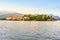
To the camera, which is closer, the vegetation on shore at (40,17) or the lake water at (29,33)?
the lake water at (29,33)

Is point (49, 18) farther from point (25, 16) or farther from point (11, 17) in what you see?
point (11, 17)

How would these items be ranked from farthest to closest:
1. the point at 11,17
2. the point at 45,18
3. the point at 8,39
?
the point at 11,17, the point at 45,18, the point at 8,39

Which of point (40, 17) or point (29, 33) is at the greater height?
point (29, 33)

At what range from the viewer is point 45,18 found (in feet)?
340

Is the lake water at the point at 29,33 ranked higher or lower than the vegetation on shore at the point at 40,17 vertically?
higher

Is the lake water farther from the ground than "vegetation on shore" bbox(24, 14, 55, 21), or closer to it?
farther from the ground

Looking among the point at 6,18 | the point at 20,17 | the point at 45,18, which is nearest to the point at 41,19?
the point at 45,18

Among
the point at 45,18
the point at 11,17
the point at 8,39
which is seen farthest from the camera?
the point at 11,17

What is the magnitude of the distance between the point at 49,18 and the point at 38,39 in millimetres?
87783

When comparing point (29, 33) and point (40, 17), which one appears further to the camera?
point (40, 17)

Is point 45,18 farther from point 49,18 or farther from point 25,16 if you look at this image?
point 25,16

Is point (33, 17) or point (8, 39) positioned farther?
point (33, 17)

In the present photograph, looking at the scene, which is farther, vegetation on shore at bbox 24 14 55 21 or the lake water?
vegetation on shore at bbox 24 14 55 21

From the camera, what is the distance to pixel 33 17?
106 m
